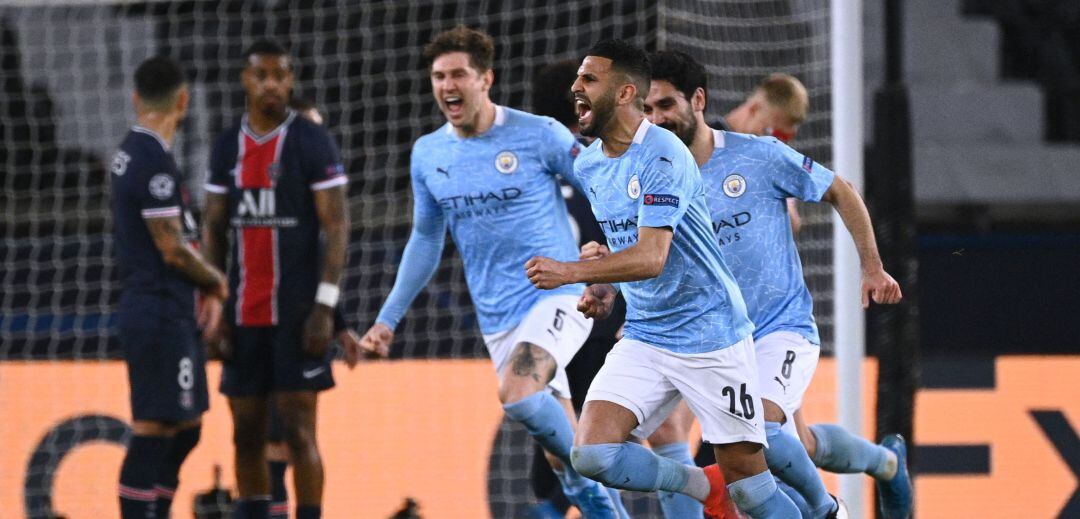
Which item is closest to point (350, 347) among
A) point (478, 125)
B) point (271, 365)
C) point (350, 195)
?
point (271, 365)

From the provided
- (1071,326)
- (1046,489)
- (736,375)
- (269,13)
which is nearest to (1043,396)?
(1046,489)

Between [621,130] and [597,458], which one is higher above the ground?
[621,130]

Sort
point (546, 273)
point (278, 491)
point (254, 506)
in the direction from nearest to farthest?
point (546, 273) → point (254, 506) → point (278, 491)

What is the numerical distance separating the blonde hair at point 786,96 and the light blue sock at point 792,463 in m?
1.59

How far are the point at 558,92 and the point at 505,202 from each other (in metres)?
0.89

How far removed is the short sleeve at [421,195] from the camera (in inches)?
235

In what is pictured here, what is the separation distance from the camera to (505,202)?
19.0 ft

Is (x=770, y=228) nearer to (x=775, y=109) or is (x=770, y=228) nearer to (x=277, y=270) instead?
(x=775, y=109)

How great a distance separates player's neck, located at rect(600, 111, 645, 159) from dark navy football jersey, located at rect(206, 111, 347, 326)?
2.00m

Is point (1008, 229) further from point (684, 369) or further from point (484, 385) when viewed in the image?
point (684, 369)

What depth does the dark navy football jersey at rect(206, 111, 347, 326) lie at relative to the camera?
20.6ft

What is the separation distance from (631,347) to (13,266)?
5533mm

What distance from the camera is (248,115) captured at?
6.44 m

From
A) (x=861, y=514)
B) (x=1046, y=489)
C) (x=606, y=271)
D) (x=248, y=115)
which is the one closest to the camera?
(x=606, y=271)
